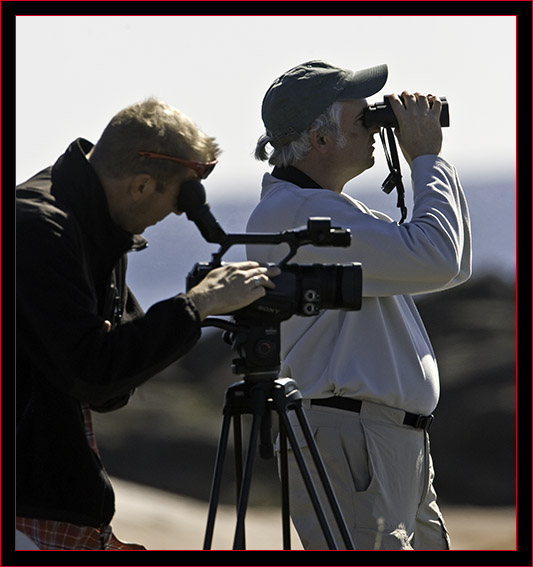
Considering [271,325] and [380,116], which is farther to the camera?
[380,116]

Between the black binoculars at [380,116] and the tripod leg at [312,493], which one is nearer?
the tripod leg at [312,493]

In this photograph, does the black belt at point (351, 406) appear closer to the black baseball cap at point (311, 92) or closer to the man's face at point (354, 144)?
the man's face at point (354, 144)

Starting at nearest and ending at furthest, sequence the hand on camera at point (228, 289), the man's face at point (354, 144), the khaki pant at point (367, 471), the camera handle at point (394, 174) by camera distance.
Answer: the hand on camera at point (228, 289) < the khaki pant at point (367, 471) < the man's face at point (354, 144) < the camera handle at point (394, 174)

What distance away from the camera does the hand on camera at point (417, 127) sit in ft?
10.3

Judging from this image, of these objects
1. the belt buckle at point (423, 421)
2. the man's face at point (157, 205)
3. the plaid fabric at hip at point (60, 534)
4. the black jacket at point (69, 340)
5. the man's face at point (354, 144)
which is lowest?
the plaid fabric at hip at point (60, 534)

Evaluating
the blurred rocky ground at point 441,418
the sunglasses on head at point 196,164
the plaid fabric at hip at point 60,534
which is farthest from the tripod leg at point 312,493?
the blurred rocky ground at point 441,418

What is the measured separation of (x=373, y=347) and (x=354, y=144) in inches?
24.2

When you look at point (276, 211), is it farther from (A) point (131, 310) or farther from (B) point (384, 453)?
(B) point (384, 453)

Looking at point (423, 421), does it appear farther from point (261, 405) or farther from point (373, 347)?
point (261, 405)

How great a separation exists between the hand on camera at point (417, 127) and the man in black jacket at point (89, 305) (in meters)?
0.76

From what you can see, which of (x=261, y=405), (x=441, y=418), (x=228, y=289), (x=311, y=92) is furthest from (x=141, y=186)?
(x=441, y=418)

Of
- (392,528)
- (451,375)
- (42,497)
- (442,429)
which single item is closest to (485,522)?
(442,429)

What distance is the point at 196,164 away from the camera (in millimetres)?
2500

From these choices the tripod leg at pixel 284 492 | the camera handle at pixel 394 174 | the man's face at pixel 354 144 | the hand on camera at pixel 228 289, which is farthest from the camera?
the camera handle at pixel 394 174
